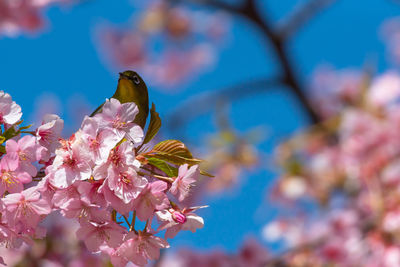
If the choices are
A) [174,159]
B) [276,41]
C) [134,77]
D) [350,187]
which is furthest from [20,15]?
[174,159]

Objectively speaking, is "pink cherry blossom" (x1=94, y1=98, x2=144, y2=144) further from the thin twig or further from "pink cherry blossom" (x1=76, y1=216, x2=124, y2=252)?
the thin twig

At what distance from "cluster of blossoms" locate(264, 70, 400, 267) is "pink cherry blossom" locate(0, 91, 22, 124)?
209 cm

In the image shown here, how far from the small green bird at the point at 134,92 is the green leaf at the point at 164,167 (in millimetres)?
74

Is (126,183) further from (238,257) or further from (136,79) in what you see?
(238,257)

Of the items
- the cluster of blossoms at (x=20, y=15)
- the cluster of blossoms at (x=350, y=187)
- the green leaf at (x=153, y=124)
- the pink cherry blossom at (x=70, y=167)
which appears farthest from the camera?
the cluster of blossoms at (x=20, y=15)

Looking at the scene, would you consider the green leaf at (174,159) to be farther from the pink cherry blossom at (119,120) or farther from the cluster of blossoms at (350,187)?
the cluster of blossoms at (350,187)

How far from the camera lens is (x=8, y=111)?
711 millimetres

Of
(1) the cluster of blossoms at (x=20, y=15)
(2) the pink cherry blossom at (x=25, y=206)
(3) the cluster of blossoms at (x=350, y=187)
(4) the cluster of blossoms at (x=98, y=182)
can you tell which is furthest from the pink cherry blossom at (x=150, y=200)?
(1) the cluster of blossoms at (x=20, y=15)

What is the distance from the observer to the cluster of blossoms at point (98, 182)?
0.67 meters

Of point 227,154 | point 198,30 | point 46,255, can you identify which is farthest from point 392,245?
point 198,30

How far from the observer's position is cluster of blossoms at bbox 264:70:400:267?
108 inches

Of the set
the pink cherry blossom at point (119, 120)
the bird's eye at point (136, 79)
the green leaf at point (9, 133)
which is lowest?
the green leaf at point (9, 133)

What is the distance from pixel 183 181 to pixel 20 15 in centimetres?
332

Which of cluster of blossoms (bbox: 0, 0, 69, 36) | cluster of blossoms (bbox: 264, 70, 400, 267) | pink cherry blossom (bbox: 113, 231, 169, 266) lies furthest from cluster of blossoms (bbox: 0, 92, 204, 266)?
cluster of blossoms (bbox: 0, 0, 69, 36)
